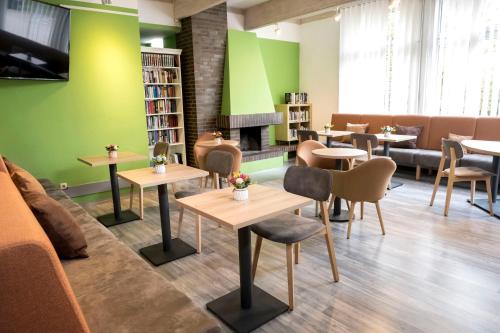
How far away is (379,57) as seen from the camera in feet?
22.0

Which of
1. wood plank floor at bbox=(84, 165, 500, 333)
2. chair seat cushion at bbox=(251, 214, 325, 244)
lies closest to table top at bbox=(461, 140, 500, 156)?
wood plank floor at bbox=(84, 165, 500, 333)

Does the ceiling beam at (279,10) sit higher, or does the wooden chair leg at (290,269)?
the ceiling beam at (279,10)

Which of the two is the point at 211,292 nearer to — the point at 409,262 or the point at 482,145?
the point at 409,262

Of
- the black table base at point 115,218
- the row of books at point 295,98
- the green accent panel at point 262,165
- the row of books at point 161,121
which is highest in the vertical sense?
the row of books at point 295,98

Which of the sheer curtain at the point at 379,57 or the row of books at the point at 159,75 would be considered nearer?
the row of books at the point at 159,75

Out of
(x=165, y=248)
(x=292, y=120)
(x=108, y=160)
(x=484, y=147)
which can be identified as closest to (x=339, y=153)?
(x=484, y=147)

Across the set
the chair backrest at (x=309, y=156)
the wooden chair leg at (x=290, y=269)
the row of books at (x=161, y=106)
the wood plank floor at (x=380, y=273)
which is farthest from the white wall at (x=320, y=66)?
the wooden chair leg at (x=290, y=269)

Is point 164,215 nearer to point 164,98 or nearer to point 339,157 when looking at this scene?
point 339,157

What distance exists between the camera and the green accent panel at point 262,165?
6.60m

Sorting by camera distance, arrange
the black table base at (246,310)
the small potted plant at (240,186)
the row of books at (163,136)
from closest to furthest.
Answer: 1. the black table base at (246,310)
2. the small potted plant at (240,186)
3. the row of books at (163,136)

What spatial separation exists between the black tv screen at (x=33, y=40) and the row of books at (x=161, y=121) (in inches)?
66.3

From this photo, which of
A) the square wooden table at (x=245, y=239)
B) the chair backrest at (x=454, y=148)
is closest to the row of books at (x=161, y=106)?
the square wooden table at (x=245, y=239)

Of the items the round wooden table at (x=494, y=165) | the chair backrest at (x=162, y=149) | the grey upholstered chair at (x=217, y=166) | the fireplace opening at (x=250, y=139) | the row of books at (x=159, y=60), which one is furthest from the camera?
the fireplace opening at (x=250, y=139)

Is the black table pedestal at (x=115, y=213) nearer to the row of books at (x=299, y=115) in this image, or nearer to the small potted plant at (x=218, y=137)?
the small potted plant at (x=218, y=137)
